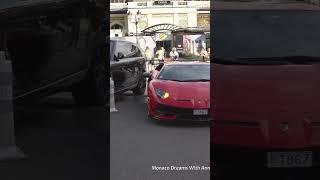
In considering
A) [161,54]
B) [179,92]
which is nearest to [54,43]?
[161,54]

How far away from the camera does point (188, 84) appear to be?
9.46 ft

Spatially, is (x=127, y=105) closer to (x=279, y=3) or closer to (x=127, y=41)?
(x=127, y=41)

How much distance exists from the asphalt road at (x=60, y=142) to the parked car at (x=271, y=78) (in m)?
0.57

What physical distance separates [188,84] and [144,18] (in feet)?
1.26

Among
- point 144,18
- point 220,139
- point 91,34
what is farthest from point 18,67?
point 220,139

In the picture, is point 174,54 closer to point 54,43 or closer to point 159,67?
point 159,67

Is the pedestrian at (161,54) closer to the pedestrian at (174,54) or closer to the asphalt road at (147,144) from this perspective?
the pedestrian at (174,54)

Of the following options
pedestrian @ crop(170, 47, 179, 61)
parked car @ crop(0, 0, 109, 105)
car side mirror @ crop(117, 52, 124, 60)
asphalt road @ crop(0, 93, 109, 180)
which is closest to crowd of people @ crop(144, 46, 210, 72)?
pedestrian @ crop(170, 47, 179, 61)

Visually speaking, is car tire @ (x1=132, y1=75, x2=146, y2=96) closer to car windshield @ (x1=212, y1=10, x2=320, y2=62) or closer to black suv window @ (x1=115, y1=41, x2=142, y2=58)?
black suv window @ (x1=115, y1=41, x2=142, y2=58)

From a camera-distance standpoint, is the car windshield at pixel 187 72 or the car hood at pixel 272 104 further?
the car hood at pixel 272 104

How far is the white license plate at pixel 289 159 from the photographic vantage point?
3.12 metres

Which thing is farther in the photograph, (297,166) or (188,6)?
(297,166)

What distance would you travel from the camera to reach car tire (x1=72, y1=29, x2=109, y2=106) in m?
2.92

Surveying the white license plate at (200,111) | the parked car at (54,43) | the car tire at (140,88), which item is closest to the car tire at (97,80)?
the parked car at (54,43)
